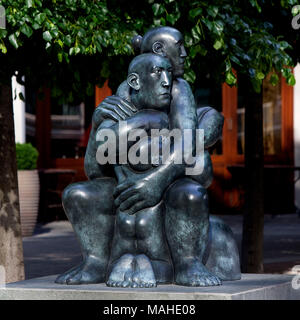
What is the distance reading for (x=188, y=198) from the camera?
4637 millimetres

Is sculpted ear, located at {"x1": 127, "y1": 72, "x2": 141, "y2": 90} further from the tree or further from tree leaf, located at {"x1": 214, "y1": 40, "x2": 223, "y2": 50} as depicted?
tree leaf, located at {"x1": 214, "y1": 40, "x2": 223, "y2": 50}

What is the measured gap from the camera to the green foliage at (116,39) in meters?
6.03

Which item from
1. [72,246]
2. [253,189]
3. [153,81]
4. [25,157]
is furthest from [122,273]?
[25,157]

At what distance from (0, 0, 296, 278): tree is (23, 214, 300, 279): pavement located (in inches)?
97.1

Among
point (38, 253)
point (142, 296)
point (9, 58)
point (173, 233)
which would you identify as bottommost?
point (38, 253)

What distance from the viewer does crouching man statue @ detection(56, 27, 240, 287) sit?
467 centimetres

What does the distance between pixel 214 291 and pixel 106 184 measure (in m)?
1.02

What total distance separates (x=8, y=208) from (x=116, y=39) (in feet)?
6.93

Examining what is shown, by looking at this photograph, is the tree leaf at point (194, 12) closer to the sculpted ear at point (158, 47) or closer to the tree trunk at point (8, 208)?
the sculpted ear at point (158, 47)

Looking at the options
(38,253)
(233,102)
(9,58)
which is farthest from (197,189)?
(233,102)

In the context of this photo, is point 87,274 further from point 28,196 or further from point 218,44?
point 28,196

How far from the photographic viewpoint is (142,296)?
436 centimetres

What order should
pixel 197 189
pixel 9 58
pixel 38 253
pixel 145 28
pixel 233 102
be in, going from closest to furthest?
1. pixel 197 189
2. pixel 145 28
3. pixel 9 58
4. pixel 38 253
5. pixel 233 102
